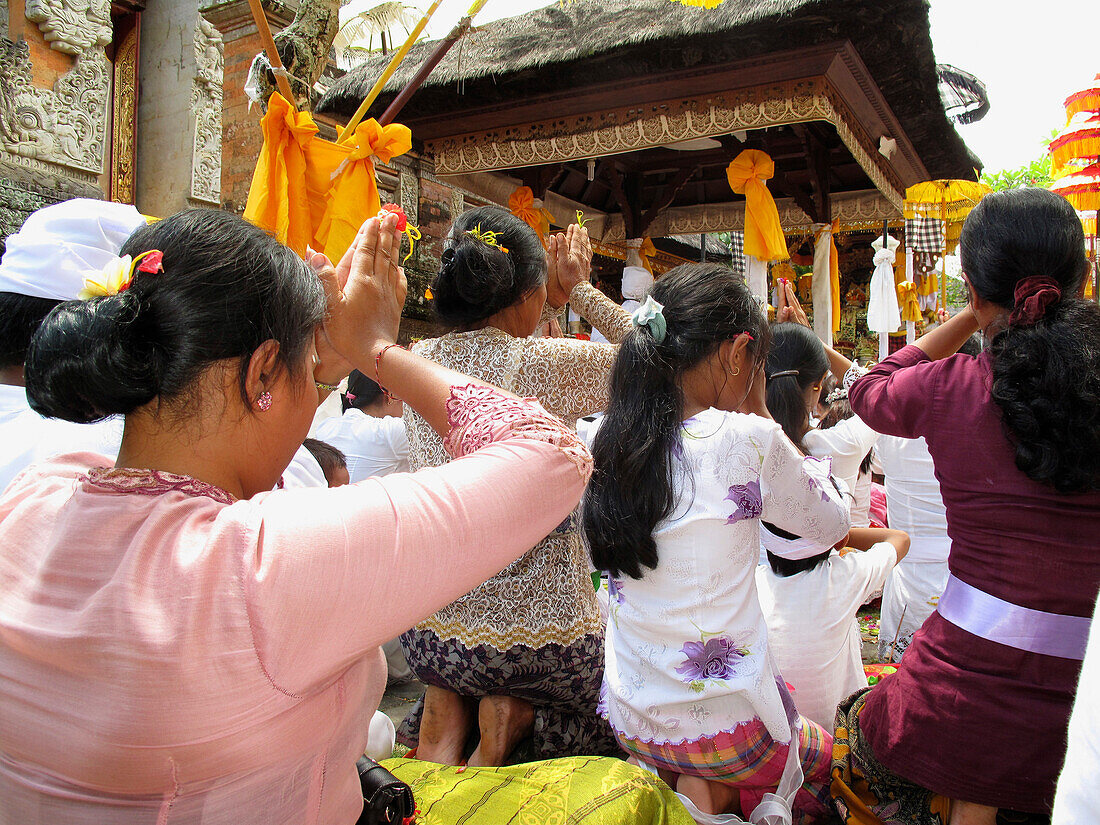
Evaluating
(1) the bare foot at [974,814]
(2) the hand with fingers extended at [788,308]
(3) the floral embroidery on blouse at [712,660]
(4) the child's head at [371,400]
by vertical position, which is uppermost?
(2) the hand with fingers extended at [788,308]

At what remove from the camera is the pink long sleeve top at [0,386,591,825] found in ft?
2.38

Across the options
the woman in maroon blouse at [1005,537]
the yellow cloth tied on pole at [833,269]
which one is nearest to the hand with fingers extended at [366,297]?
the woman in maroon blouse at [1005,537]

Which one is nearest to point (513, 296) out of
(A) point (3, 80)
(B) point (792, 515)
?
(B) point (792, 515)

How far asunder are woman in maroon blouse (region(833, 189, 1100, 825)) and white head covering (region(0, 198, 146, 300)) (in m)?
1.78

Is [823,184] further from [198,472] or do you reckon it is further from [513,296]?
[198,472]

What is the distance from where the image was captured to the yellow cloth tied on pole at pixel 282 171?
105 inches

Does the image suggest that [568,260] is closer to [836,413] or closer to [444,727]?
[444,727]

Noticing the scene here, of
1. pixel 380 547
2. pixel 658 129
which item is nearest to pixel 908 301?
pixel 658 129

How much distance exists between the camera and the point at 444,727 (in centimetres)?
211

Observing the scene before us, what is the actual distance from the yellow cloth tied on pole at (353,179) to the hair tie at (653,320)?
4.75 ft

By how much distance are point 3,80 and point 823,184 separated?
6519 mm

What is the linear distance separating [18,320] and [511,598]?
4.21 feet

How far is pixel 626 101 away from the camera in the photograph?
201 inches

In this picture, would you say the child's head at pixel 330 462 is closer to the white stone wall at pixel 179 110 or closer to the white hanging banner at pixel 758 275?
the white hanging banner at pixel 758 275
